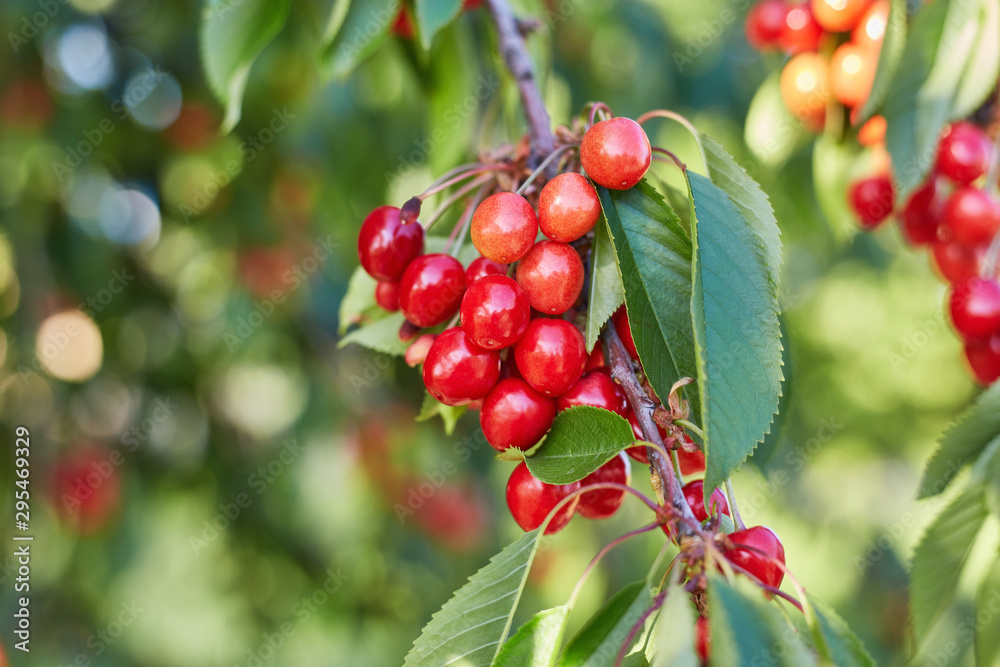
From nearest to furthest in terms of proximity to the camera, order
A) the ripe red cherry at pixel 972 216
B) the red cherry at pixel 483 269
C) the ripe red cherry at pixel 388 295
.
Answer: the red cherry at pixel 483 269 → the ripe red cherry at pixel 388 295 → the ripe red cherry at pixel 972 216

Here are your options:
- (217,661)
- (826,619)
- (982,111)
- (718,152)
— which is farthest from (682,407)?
(217,661)

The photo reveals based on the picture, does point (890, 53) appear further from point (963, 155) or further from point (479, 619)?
point (479, 619)

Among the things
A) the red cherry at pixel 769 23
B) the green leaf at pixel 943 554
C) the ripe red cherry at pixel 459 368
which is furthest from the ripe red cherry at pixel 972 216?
the ripe red cherry at pixel 459 368

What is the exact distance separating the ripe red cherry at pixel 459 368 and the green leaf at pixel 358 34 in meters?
0.54

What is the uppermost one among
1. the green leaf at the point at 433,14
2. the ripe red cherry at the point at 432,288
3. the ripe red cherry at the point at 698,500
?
the green leaf at the point at 433,14

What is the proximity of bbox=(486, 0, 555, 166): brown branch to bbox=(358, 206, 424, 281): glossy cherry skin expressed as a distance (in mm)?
187

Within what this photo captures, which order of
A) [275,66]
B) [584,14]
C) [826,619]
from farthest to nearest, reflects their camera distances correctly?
[584,14]
[275,66]
[826,619]

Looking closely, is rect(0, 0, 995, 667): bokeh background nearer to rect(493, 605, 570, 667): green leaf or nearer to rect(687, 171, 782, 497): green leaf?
rect(687, 171, 782, 497): green leaf

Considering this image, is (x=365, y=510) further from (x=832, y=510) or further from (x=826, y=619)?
(x=832, y=510)

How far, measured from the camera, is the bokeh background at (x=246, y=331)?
2.23 metres

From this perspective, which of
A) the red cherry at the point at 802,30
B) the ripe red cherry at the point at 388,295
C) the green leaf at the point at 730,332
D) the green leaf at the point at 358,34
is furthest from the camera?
the red cherry at the point at 802,30

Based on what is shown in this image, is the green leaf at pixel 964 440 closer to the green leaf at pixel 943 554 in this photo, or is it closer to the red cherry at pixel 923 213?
the green leaf at pixel 943 554

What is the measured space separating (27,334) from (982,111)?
2764 mm

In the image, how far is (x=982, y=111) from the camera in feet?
5.05
